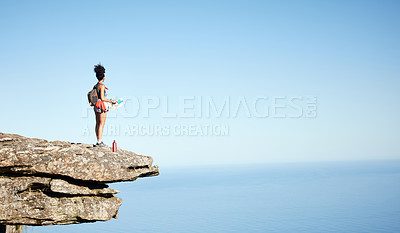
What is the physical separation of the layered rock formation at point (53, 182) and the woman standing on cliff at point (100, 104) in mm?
1620

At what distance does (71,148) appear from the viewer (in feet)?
49.0

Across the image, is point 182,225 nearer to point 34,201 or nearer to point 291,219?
point 291,219

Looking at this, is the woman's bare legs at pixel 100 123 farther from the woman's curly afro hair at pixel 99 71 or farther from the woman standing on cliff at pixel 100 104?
the woman's curly afro hair at pixel 99 71

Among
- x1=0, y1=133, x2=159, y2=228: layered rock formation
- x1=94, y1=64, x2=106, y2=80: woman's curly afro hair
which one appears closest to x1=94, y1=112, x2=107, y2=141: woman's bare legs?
x1=0, y1=133, x2=159, y2=228: layered rock formation

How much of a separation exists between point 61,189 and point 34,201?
3.95 feet

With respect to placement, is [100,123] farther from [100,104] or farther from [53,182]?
[53,182]

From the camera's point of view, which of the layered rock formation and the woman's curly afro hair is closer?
the layered rock formation

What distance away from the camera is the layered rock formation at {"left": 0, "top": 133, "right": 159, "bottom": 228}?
13672 millimetres

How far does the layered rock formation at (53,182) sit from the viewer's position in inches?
538

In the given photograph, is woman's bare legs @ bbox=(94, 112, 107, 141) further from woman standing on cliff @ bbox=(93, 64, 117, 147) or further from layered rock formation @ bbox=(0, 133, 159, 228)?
layered rock formation @ bbox=(0, 133, 159, 228)

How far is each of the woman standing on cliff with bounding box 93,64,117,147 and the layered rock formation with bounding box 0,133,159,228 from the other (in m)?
1.62

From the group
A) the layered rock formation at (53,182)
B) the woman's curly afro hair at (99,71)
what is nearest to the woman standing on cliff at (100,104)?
the woman's curly afro hair at (99,71)

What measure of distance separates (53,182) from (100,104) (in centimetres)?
455

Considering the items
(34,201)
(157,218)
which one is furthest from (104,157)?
(157,218)
